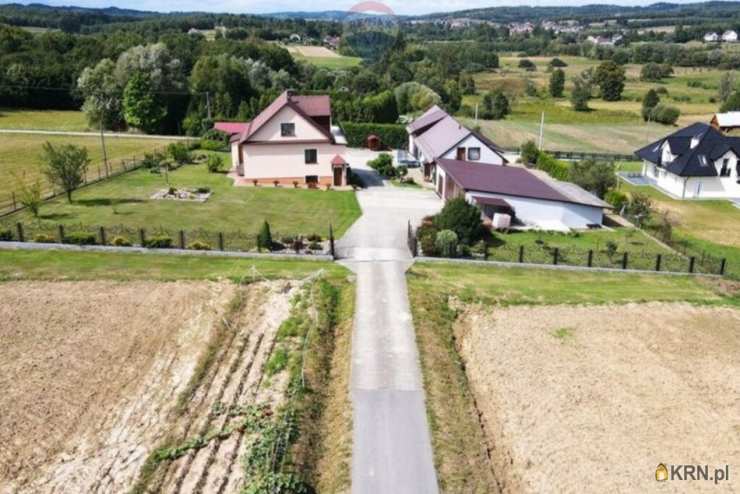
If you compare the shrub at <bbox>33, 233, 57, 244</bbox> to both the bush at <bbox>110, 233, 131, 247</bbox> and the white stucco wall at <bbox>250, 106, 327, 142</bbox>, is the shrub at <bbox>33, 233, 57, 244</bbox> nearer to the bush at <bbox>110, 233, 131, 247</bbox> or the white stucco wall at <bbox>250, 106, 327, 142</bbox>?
the bush at <bbox>110, 233, 131, 247</bbox>

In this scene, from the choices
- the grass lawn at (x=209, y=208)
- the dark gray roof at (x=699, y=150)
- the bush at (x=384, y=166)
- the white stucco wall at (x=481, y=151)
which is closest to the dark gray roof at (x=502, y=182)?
the white stucco wall at (x=481, y=151)

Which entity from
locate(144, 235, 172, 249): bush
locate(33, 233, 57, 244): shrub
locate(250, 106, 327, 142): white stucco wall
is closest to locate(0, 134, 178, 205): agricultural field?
locate(33, 233, 57, 244): shrub

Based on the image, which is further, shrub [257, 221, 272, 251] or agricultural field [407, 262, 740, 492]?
shrub [257, 221, 272, 251]

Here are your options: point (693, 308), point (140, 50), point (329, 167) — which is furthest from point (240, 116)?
point (693, 308)

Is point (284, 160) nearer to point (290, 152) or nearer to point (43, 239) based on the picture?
point (290, 152)

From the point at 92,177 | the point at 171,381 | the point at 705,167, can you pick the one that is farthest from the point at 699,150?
the point at 92,177

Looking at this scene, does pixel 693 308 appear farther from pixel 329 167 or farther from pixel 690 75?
pixel 690 75
